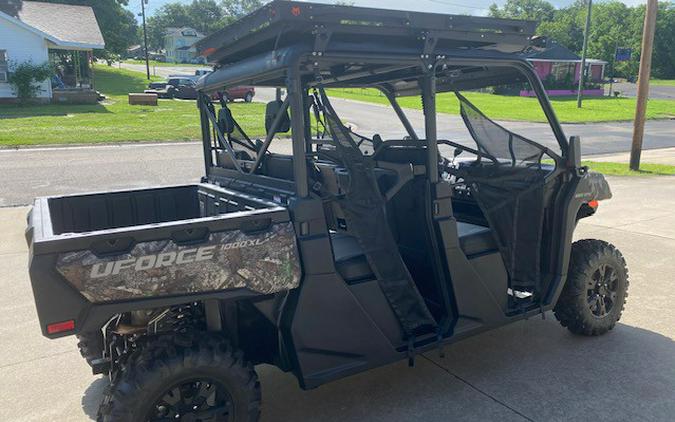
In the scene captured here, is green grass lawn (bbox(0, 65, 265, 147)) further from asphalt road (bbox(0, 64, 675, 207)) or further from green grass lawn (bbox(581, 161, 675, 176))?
green grass lawn (bbox(581, 161, 675, 176))

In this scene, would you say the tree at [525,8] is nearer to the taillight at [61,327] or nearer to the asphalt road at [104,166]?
the asphalt road at [104,166]

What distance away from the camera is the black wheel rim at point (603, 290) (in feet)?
13.6

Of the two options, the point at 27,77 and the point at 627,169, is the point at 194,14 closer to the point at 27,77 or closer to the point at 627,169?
the point at 27,77

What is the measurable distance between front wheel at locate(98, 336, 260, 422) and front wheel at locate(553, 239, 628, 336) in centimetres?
248

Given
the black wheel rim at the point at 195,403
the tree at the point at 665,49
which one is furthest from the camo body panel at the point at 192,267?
the tree at the point at 665,49

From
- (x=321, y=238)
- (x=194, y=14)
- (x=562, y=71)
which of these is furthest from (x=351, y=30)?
(x=194, y=14)

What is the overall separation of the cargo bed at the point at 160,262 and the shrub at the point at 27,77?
26.1 metres

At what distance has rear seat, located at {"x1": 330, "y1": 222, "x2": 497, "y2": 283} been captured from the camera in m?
3.07

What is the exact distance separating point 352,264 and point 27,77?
27.1 metres

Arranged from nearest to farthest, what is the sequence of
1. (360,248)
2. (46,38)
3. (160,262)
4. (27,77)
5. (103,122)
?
(160,262) → (360,248) → (103,122) → (27,77) → (46,38)

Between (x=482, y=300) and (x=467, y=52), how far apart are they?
153 centimetres

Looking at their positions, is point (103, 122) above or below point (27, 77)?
below

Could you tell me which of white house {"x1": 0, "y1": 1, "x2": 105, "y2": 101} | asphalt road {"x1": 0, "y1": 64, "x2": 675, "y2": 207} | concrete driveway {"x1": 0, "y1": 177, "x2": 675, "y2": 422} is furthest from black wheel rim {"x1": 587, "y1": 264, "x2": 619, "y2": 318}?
white house {"x1": 0, "y1": 1, "x2": 105, "y2": 101}

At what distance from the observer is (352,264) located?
3088mm
